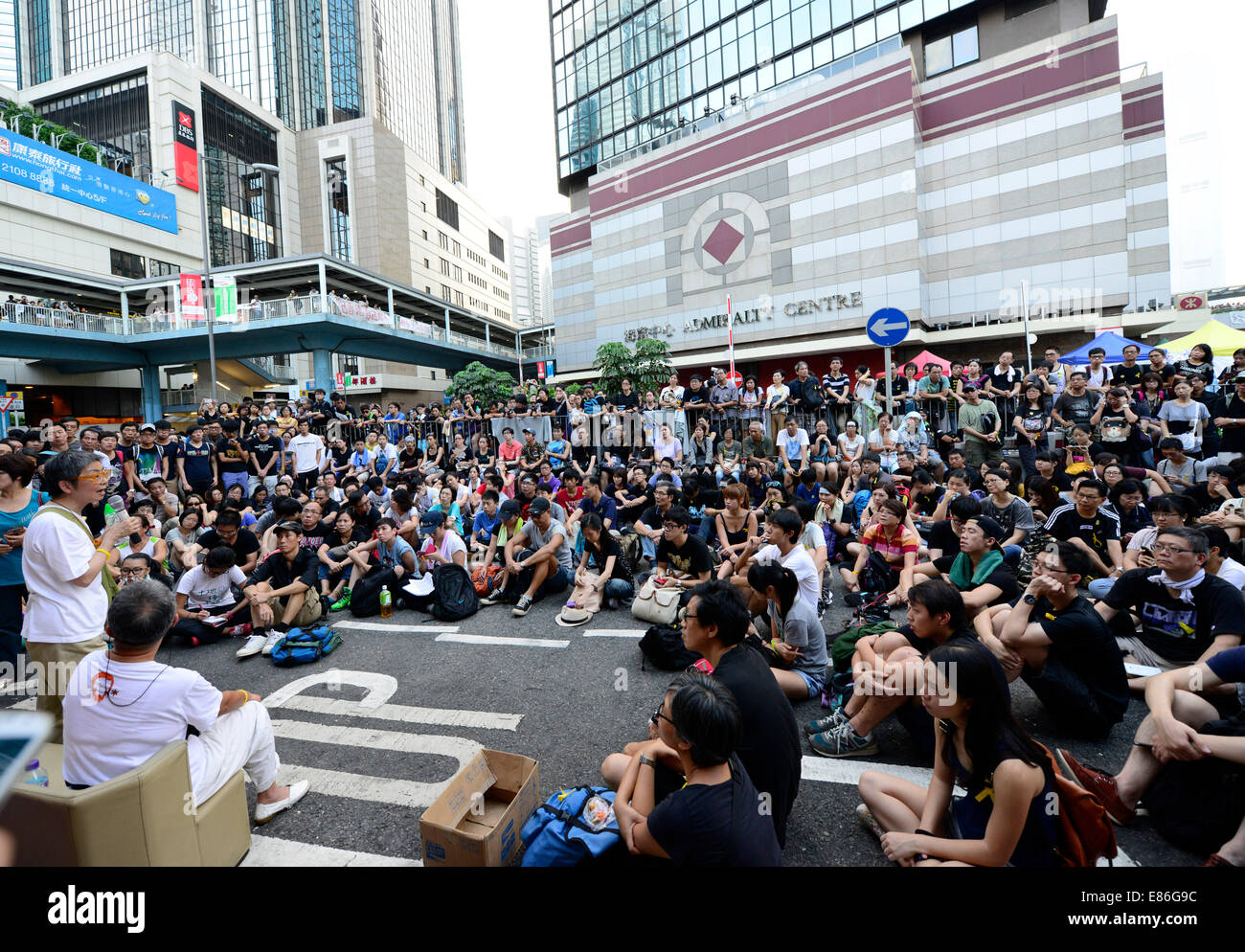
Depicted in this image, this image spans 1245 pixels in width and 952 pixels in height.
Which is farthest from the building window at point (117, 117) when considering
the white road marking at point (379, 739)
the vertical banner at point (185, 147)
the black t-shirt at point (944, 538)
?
the black t-shirt at point (944, 538)

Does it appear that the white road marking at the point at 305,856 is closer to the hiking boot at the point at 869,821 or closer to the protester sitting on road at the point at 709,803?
the protester sitting on road at the point at 709,803

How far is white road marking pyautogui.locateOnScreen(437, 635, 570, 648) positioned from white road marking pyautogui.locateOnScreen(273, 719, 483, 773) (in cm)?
170

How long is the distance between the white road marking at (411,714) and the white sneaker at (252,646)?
117 centimetres

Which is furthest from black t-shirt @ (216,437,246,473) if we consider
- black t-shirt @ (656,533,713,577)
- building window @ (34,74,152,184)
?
building window @ (34,74,152,184)

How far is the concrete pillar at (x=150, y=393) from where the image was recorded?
102 feet

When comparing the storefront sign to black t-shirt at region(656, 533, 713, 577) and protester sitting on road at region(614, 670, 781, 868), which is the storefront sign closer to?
black t-shirt at region(656, 533, 713, 577)

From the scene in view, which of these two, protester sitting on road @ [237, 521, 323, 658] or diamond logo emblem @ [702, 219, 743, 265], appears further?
diamond logo emblem @ [702, 219, 743, 265]

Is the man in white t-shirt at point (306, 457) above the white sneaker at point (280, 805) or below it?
above

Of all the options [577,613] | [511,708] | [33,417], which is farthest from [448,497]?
[33,417]

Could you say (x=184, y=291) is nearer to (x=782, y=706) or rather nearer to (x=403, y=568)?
(x=403, y=568)

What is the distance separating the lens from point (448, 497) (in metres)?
9.12

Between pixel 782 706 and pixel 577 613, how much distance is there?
3.91m

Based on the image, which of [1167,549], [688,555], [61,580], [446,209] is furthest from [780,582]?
[446,209]

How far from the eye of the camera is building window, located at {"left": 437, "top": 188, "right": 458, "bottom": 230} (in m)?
64.9
